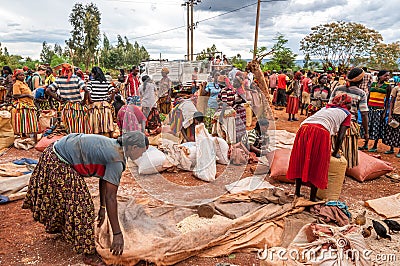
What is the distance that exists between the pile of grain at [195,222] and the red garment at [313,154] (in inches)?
40.7

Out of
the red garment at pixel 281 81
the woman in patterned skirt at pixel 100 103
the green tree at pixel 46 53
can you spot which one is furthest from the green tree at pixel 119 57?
the woman in patterned skirt at pixel 100 103

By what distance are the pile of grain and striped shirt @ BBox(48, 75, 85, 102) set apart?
3.26 meters

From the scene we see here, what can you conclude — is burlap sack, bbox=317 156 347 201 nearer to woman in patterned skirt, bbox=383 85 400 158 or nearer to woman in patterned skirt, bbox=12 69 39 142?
woman in patterned skirt, bbox=383 85 400 158

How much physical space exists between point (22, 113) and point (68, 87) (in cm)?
127

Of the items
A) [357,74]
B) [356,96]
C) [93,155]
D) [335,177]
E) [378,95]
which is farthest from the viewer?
[378,95]

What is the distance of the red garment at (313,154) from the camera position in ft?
11.1

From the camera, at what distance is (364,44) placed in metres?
21.0

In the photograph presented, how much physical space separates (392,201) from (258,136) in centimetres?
243

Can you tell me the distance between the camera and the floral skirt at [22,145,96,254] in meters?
2.42

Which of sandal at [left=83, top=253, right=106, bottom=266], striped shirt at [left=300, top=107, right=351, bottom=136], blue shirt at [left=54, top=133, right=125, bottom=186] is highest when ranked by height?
striped shirt at [left=300, top=107, right=351, bottom=136]

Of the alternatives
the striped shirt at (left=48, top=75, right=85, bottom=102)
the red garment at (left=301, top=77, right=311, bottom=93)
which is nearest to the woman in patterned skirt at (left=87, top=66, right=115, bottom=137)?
the striped shirt at (left=48, top=75, right=85, bottom=102)

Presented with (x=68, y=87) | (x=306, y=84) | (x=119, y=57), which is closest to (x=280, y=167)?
(x=68, y=87)

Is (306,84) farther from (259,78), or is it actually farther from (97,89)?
(97,89)

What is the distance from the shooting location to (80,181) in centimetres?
245
